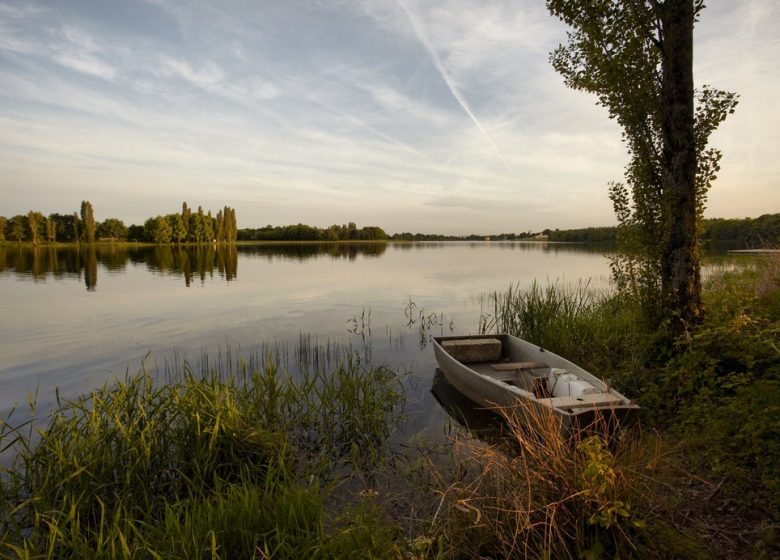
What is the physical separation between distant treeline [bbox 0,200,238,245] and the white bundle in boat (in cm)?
11956

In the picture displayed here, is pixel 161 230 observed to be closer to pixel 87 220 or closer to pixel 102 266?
pixel 87 220

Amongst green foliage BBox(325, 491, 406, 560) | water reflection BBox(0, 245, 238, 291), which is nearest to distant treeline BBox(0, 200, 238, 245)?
water reflection BBox(0, 245, 238, 291)

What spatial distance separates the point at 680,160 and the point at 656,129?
3.70ft

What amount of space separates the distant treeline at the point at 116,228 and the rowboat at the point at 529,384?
11706 centimetres

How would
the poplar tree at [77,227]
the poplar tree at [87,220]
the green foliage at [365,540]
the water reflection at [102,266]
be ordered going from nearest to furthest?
the green foliage at [365,540] → the water reflection at [102,266] → the poplar tree at [87,220] → the poplar tree at [77,227]

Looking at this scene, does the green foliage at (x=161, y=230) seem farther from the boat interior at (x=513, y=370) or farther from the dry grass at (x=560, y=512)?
the dry grass at (x=560, y=512)

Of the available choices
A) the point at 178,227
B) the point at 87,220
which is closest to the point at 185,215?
the point at 178,227

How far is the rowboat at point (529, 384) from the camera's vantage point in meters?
5.37

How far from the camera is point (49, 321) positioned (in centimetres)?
1623

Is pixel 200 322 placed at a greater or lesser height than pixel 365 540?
lesser

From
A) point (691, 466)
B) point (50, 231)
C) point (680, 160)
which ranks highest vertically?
point (50, 231)

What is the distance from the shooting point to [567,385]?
701 cm

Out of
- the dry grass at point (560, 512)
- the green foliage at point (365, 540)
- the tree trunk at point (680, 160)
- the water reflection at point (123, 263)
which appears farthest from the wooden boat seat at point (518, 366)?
the water reflection at point (123, 263)

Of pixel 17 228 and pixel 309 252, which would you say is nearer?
pixel 309 252
